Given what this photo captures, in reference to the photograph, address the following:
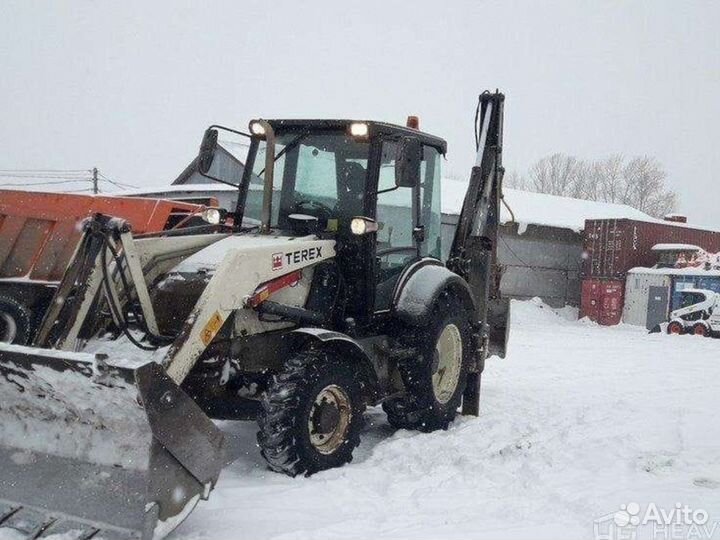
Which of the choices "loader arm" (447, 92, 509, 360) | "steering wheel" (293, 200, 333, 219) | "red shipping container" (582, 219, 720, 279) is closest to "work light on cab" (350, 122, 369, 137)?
"steering wheel" (293, 200, 333, 219)

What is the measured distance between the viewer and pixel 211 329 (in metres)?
3.96

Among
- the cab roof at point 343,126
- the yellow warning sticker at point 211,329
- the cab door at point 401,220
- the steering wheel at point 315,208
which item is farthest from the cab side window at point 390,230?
the yellow warning sticker at point 211,329

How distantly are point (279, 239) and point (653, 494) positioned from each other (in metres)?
2.94

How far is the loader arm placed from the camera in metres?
6.69

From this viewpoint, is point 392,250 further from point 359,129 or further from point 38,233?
point 38,233

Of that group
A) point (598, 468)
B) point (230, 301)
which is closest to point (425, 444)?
point (598, 468)

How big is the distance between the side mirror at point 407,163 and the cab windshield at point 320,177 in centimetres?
41

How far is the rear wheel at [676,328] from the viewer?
723 inches

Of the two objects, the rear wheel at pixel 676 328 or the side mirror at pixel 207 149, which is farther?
the rear wheel at pixel 676 328

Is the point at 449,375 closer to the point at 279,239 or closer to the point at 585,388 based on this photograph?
the point at 279,239

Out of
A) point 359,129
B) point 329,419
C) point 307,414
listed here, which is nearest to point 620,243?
point 359,129

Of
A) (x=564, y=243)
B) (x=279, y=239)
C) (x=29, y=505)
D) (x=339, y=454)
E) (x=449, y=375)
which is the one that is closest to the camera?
(x=29, y=505)

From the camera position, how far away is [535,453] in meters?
4.99

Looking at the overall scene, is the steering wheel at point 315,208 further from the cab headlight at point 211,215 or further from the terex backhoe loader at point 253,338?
the cab headlight at point 211,215
